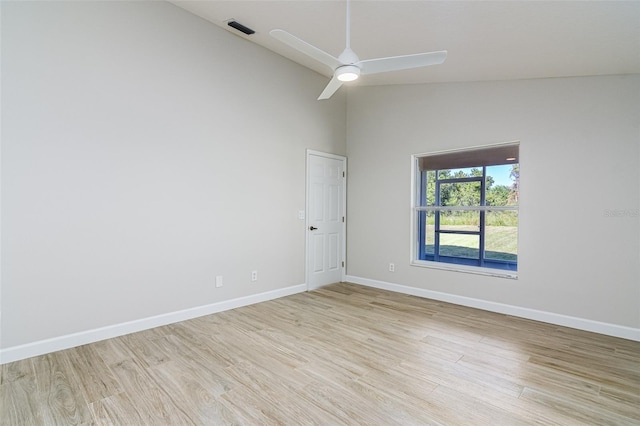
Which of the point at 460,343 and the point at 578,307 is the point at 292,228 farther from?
the point at 578,307

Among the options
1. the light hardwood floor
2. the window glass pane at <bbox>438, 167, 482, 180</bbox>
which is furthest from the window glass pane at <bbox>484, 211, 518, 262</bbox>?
the light hardwood floor

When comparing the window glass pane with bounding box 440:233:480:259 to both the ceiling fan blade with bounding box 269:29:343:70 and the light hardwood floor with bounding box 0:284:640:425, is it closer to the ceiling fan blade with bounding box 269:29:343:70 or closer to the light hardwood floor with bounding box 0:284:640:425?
the light hardwood floor with bounding box 0:284:640:425

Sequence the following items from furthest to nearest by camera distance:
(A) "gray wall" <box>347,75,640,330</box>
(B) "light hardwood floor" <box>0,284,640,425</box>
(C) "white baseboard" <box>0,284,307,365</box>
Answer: (A) "gray wall" <box>347,75,640,330</box> → (C) "white baseboard" <box>0,284,307,365</box> → (B) "light hardwood floor" <box>0,284,640,425</box>

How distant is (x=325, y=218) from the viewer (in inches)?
202

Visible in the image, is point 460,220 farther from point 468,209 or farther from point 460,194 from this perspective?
point 460,194

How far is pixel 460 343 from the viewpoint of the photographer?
116 inches

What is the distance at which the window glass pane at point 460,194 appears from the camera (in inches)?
164

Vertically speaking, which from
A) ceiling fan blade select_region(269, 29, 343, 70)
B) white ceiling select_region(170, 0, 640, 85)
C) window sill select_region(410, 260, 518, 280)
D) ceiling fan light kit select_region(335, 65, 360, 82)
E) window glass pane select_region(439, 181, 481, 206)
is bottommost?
window sill select_region(410, 260, 518, 280)

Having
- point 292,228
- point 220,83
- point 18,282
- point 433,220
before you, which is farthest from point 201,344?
point 433,220

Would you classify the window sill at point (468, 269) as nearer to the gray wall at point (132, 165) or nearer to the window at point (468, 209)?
the window at point (468, 209)

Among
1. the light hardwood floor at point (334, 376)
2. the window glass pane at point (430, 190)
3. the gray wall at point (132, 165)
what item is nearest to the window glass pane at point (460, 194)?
the window glass pane at point (430, 190)

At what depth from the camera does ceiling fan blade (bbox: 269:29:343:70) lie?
6.97ft

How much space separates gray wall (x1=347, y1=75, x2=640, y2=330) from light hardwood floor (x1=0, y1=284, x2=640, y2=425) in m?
0.49

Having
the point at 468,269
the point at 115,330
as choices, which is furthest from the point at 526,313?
the point at 115,330
